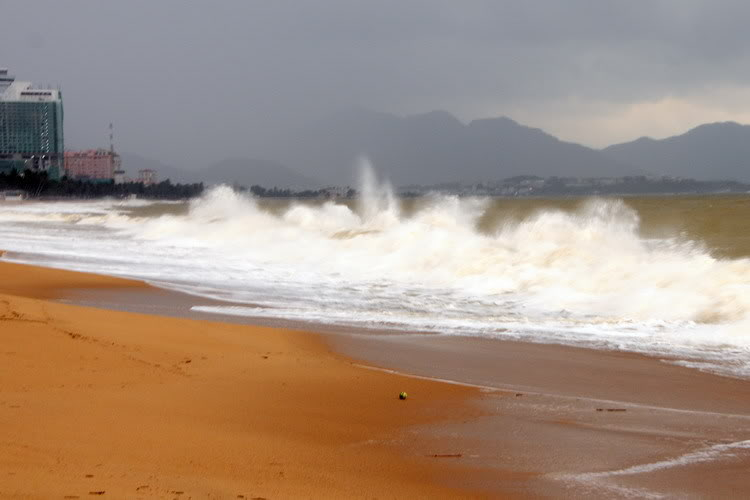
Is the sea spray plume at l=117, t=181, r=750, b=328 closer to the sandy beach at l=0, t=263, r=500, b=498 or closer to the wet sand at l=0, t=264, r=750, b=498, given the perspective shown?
the wet sand at l=0, t=264, r=750, b=498

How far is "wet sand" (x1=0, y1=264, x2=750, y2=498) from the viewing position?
5.71 m

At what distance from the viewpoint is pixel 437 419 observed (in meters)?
7.61

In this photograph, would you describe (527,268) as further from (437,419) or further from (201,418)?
(201,418)

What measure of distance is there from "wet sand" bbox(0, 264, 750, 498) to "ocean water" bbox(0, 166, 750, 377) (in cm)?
171

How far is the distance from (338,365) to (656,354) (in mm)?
4032

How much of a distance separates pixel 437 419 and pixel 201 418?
2061mm

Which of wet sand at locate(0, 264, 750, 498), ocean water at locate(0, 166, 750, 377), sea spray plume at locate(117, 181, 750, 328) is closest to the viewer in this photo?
wet sand at locate(0, 264, 750, 498)

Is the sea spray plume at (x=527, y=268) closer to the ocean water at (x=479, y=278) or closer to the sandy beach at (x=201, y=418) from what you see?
the ocean water at (x=479, y=278)

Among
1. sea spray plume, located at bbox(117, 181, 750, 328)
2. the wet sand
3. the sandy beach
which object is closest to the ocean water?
sea spray plume, located at bbox(117, 181, 750, 328)

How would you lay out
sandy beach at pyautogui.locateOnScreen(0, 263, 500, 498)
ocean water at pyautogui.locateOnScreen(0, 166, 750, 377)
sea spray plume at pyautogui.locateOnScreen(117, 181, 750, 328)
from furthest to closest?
1. sea spray plume at pyautogui.locateOnScreen(117, 181, 750, 328)
2. ocean water at pyautogui.locateOnScreen(0, 166, 750, 377)
3. sandy beach at pyautogui.locateOnScreen(0, 263, 500, 498)

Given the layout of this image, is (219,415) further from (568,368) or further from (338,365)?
(568,368)

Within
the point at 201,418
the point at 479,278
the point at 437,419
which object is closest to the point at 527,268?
the point at 479,278

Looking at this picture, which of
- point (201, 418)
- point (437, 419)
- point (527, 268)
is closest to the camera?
point (201, 418)

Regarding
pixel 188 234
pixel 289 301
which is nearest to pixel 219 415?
pixel 289 301
